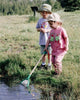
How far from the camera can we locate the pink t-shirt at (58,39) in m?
5.11

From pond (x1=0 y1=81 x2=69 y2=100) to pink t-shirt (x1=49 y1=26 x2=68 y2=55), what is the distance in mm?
995

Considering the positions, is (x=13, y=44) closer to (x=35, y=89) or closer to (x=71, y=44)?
(x=71, y=44)

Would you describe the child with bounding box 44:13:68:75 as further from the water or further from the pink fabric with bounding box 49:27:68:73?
the water

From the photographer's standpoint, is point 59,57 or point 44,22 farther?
point 44,22

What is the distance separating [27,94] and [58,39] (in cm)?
142

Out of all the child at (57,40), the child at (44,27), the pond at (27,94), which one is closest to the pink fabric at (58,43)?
the child at (57,40)

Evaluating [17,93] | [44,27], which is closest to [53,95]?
[17,93]

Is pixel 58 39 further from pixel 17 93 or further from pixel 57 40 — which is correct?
pixel 17 93

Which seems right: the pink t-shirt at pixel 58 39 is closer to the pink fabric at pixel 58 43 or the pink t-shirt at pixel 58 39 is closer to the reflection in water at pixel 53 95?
the pink fabric at pixel 58 43

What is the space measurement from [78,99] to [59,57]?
1453mm

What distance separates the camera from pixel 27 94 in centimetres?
440

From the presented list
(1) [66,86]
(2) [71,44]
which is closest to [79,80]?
(1) [66,86]

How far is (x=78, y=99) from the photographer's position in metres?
3.92

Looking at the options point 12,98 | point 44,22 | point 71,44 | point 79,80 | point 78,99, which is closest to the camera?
point 78,99
